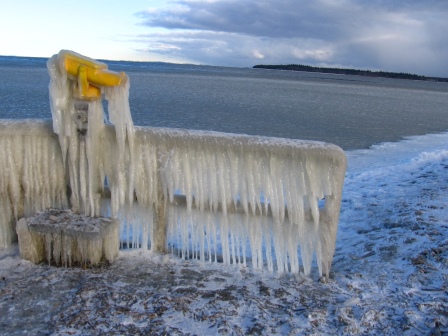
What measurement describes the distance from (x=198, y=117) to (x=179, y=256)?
58.7 feet

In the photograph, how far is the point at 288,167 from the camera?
4.42 metres

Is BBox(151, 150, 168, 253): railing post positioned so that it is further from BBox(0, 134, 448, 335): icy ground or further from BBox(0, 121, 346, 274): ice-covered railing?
BBox(0, 134, 448, 335): icy ground

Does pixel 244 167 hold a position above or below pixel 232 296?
above

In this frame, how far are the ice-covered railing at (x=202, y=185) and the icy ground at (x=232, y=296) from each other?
0.35 metres

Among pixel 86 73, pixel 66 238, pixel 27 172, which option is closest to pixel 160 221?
pixel 66 238

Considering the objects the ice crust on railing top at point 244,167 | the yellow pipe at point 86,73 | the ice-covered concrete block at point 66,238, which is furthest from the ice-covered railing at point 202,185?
the yellow pipe at point 86,73

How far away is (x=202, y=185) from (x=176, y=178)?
0.27m

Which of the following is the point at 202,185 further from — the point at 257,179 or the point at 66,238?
the point at 66,238

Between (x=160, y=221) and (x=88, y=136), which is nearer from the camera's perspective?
(x=88, y=136)

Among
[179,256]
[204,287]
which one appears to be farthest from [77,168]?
[204,287]

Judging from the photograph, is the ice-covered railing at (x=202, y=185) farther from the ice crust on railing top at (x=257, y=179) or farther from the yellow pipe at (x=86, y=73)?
the yellow pipe at (x=86, y=73)

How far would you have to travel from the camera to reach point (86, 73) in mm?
4375

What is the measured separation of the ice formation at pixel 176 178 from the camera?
4.43 m

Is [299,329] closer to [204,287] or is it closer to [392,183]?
[204,287]
